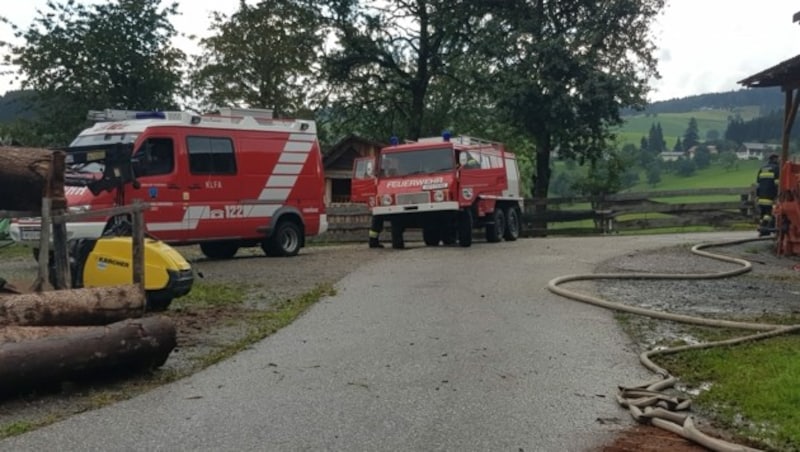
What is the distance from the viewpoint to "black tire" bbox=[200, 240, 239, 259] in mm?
18766

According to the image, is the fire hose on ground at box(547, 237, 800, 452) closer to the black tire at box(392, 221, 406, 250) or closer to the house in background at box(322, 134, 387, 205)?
the black tire at box(392, 221, 406, 250)

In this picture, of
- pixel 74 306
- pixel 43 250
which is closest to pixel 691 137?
pixel 43 250

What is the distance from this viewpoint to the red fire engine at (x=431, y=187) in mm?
20031

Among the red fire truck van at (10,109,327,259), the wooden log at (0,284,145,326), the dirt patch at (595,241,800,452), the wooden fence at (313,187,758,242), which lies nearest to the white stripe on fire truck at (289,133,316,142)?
the red fire truck van at (10,109,327,259)

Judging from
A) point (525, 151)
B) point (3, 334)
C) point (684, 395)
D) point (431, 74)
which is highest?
point (431, 74)

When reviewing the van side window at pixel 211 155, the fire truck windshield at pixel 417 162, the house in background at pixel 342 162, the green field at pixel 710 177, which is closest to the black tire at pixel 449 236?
the fire truck windshield at pixel 417 162

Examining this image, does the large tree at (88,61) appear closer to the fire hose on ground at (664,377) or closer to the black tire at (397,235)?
the black tire at (397,235)

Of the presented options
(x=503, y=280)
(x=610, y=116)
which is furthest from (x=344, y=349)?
(x=610, y=116)

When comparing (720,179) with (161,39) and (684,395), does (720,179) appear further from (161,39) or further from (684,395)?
(684,395)

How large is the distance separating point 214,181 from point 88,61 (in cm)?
1950

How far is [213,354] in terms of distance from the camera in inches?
302

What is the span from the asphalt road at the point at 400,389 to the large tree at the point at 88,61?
86.9 feet

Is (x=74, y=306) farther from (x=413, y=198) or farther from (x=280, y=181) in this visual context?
(x=413, y=198)

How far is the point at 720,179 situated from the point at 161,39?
37956mm
